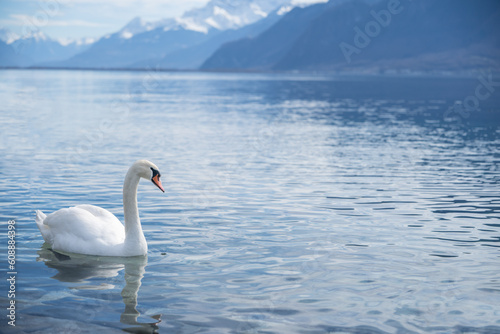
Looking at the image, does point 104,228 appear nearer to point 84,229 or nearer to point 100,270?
point 84,229

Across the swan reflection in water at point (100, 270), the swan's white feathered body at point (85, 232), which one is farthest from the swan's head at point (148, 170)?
the swan reflection in water at point (100, 270)

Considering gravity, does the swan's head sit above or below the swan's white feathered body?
above

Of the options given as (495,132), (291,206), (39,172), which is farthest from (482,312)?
(495,132)

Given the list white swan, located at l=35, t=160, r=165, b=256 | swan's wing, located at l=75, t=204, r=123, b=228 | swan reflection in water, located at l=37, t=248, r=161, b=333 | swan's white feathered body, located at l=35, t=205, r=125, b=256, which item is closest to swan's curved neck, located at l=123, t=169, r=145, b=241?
white swan, located at l=35, t=160, r=165, b=256

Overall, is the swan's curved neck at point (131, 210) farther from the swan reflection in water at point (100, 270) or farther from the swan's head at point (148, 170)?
the swan reflection in water at point (100, 270)

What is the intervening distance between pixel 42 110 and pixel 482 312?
5294 centimetres

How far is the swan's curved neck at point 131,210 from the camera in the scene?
12.3 meters

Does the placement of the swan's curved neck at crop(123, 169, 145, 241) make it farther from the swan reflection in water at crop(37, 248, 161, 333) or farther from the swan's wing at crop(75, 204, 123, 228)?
the swan's wing at crop(75, 204, 123, 228)

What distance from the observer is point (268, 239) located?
14.7 meters

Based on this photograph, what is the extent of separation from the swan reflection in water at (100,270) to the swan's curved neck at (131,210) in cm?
57

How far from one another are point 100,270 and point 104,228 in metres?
1.04

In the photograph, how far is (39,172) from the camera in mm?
23703

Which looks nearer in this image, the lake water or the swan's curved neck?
the lake water

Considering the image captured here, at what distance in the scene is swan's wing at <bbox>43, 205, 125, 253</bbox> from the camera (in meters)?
12.6
